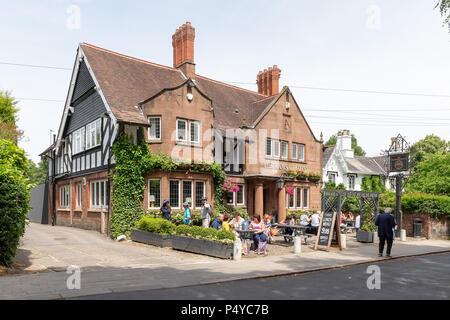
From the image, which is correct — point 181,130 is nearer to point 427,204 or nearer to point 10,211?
point 10,211

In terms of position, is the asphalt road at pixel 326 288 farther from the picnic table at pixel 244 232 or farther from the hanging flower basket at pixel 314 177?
the hanging flower basket at pixel 314 177

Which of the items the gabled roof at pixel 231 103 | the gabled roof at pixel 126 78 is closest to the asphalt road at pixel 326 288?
the gabled roof at pixel 126 78

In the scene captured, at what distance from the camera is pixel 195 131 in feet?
71.3

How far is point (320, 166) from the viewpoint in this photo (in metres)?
30.1

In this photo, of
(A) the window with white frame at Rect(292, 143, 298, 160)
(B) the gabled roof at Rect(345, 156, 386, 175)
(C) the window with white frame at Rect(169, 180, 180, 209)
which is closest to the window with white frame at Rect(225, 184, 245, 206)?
(C) the window with white frame at Rect(169, 180, 180, 209)

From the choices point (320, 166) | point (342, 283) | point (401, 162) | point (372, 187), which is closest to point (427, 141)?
point (372, 187)

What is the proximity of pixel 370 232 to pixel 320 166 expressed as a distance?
1124 cm

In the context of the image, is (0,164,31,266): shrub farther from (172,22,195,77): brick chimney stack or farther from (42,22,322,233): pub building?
(172,22,195,77): brick chimney stack

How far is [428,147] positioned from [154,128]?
5432 centimetres

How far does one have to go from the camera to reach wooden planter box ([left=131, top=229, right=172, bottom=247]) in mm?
15797

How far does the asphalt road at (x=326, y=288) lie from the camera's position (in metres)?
7.92

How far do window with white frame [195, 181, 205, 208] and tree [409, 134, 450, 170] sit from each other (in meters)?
48.8

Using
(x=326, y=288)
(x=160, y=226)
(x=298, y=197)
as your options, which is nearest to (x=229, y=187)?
(x=298, y=197)
